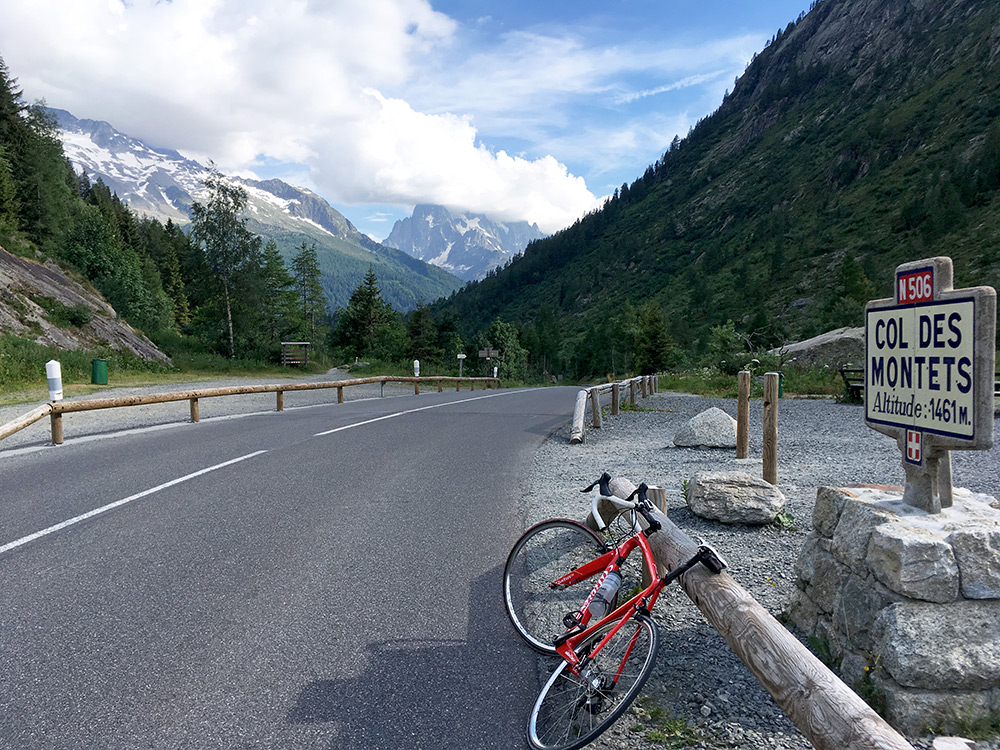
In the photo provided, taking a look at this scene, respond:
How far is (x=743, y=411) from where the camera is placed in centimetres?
914

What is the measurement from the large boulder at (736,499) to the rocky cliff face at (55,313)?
27.0 m

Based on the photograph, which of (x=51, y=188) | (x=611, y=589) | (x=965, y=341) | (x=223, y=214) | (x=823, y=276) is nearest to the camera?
(x=965, y=341)

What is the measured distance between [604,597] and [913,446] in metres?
1.98

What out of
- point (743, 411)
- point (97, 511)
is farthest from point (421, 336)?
point (97, 511)

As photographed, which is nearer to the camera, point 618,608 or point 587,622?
point 618,608

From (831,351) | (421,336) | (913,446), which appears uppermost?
(421,336)

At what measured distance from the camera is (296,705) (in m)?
2.95

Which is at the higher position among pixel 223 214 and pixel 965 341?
pixel 223 214

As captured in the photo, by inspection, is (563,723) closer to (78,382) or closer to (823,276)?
(78,382)

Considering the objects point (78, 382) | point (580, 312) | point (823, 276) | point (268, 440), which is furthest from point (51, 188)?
point (580, 312)

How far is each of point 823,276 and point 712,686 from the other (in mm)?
104953

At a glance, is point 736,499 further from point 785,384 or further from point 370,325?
point 370,325

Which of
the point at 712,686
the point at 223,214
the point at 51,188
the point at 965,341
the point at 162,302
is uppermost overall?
the point at 51,188

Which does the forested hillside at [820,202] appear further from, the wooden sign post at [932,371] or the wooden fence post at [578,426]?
the wooden sign post at [932,371]
